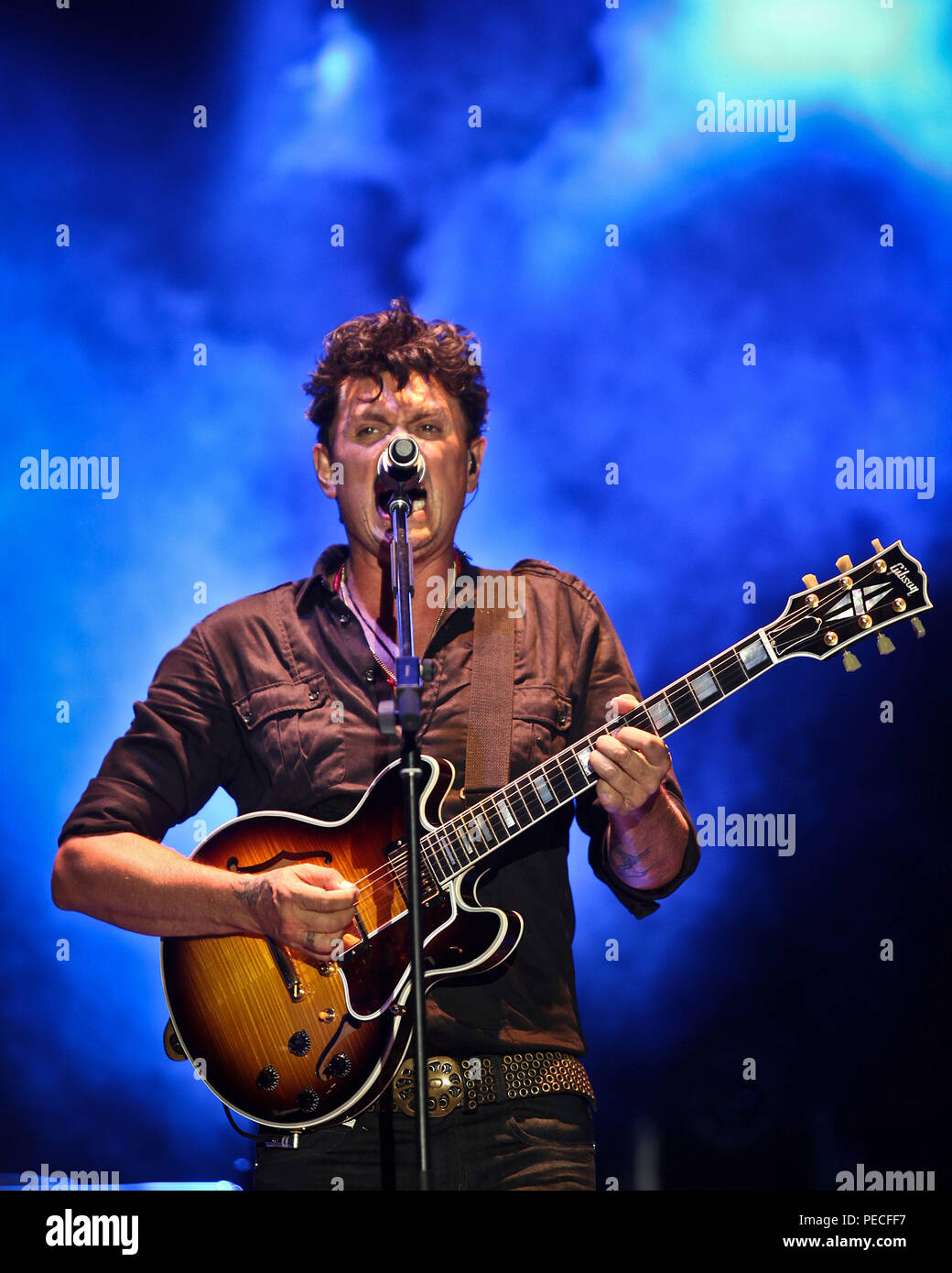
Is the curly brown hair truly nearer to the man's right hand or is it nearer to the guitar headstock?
the guitar headstock

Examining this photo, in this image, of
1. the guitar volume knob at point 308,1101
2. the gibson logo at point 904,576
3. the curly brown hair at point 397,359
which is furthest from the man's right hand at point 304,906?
the gibson logo at point 904,576

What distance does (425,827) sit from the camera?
2906 mm

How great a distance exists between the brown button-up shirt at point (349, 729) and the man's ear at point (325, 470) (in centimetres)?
22

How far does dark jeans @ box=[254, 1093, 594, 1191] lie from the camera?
8.89ft

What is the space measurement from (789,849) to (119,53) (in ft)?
10.3

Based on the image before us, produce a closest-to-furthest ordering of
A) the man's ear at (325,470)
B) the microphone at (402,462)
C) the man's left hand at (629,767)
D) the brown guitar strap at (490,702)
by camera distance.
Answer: the microphone at (402,462), the man's left hand at (629,767), the brown guitar strap at (490,702), the man's ear at (325,470)

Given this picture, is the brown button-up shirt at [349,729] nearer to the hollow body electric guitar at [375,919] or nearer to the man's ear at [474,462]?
the hollow body electric guitar at [375,919]

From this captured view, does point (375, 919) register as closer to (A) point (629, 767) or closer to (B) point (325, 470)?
(A) point (629, 767)

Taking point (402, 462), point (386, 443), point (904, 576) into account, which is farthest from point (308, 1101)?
point (904, 576)

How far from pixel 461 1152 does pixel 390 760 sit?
36.2 inches

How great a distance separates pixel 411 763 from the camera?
221 cm

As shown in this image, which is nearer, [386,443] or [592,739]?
[592,739]

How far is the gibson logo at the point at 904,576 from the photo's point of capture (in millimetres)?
2887
